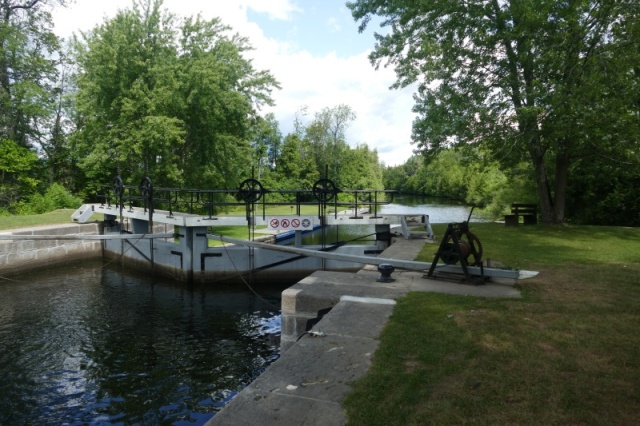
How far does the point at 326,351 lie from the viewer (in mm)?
4504

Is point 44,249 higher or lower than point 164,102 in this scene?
lower

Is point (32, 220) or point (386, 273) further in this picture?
point (32, 220)

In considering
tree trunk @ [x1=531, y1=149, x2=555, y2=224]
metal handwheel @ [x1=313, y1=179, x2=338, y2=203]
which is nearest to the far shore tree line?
tree trunk @ [x1=531, y1=149, x2=555, y2=224]

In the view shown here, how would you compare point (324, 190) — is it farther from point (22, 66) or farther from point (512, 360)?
point (22, 66)

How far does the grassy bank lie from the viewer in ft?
10.7

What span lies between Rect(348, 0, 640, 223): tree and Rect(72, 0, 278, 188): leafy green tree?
27.2ft

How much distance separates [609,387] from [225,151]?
835 inches

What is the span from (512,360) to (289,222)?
9498 millimetres

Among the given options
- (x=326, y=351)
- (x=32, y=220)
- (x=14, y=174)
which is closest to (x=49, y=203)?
(x=14, y=174)

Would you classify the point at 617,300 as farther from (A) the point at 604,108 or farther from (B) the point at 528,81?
(B) the point at 528,81

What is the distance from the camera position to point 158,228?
20938 mm

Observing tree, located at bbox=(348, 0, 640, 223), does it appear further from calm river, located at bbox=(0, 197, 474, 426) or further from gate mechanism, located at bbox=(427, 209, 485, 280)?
calm river, located at bbox=(0, 197, 474, 426)

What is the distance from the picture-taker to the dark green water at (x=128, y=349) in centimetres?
626

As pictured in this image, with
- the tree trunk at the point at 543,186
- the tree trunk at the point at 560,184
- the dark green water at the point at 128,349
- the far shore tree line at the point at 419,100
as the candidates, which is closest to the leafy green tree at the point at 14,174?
the far shore tree line at the point at 419,100
